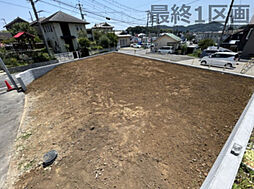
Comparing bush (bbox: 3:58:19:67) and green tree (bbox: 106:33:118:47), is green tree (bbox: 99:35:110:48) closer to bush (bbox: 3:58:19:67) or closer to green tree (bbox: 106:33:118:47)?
green tree (bbox: 106:33:118:47)

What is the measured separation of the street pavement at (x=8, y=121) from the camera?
2.39 meters

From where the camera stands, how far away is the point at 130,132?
2.65 m

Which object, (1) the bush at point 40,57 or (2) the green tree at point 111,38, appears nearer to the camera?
(1) the bush at point 40,57

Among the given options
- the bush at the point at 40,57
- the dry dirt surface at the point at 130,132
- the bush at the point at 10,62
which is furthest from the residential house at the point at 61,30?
the dry dirt surface at the point at 130,132

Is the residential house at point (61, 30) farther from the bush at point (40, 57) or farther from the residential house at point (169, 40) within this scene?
the residential house at point (169, 40)

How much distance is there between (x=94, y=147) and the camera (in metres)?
2.38

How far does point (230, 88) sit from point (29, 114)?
7898mm

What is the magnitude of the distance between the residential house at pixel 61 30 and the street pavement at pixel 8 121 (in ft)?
40.6

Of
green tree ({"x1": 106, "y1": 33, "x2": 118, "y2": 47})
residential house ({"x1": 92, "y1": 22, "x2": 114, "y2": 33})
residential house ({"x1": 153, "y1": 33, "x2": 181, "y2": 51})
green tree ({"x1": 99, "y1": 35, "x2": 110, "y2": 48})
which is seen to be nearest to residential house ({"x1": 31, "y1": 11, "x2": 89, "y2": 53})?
green tree ({"x1": 99, "y1": 35, "x2": 110, "y2": 48})

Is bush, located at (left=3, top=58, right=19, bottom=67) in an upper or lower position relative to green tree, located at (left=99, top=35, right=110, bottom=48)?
lower

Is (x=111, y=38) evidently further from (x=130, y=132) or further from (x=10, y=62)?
(x=130, y=132)

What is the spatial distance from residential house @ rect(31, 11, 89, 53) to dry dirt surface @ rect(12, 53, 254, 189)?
14.5m

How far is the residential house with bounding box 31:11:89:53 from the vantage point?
15117 mm

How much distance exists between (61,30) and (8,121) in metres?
17.0
